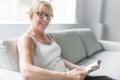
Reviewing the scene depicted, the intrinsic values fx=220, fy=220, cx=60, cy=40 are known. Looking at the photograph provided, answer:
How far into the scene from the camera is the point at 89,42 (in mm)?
3232

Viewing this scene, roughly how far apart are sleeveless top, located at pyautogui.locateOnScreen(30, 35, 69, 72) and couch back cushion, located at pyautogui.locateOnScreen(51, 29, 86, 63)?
2.18ft

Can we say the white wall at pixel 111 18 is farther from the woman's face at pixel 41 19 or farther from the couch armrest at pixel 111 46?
the woman's face at pixel 41 19

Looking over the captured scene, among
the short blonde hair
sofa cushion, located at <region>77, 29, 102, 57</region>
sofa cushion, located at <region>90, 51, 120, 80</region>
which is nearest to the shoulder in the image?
the short blonde hair

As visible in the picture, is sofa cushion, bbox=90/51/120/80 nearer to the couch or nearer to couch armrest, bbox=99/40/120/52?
the couch

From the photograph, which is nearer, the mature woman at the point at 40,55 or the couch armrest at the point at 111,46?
the mature woman at the point at 40,55

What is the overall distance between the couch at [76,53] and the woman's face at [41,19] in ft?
0.71

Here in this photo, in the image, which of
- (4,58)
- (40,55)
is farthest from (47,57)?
(4,58)

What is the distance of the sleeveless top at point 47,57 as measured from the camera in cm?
159

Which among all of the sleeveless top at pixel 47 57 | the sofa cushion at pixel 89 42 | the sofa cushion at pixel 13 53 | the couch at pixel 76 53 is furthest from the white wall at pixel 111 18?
the sofa cushion at pixel 13 53

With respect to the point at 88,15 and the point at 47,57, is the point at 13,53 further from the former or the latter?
the point at 88,15

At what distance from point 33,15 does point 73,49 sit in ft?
3.65

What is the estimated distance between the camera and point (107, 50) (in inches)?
139

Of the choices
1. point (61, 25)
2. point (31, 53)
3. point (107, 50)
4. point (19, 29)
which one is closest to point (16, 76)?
point (31, 53)

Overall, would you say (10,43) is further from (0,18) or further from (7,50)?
(0,18)
